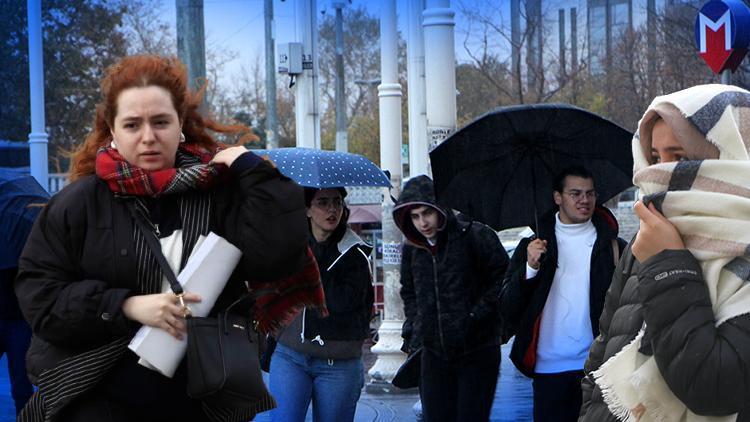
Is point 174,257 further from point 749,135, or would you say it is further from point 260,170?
point 749,135

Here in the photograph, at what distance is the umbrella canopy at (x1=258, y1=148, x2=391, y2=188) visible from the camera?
6727 mm

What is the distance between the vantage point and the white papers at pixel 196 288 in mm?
3334

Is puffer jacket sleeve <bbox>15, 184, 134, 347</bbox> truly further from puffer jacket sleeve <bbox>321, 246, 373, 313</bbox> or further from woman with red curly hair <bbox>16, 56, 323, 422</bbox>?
puffer jacket sleeve <bbox>321, 246, 373, 313</bbox>

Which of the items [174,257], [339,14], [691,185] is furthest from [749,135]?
[339,14]

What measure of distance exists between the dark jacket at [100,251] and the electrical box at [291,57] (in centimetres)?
1163

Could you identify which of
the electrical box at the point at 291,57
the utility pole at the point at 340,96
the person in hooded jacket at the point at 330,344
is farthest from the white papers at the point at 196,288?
the utility pole at the point at 340,96

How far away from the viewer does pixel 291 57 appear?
15203 mm

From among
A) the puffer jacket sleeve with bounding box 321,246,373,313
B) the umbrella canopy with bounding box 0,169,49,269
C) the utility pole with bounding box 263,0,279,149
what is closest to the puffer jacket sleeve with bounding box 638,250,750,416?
the puffer jacket sleeve with bounding box 321,246,373,313

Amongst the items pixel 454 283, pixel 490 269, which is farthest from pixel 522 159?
pixel 454 283

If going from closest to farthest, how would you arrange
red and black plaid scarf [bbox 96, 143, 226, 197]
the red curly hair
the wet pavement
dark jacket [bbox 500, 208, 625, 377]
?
1. red and black plaid scarf [bbox 96, 143, 226, 197]
2. the red curly hair
3. dark jacket [bbox 500, 208, 625, 377]
4. the wet pavement

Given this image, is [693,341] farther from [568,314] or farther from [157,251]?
[568,314]

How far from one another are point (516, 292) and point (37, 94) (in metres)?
12.3

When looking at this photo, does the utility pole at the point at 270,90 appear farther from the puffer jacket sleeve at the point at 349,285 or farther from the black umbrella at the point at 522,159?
the black umbrella at the point at 522,159

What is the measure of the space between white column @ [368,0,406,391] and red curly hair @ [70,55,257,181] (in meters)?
6.69
